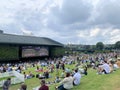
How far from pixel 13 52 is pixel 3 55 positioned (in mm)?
3413

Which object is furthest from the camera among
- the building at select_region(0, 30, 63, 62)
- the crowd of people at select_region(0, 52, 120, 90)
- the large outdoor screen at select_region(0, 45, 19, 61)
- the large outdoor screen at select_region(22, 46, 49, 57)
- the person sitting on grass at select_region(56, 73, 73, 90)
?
the large outdoor screen at select_region(22, 46, 49, 57)

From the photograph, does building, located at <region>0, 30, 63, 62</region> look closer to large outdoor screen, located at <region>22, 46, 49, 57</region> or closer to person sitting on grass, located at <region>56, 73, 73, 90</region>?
large outdoor screen, located at <region>22, 46, 49, 57</region>

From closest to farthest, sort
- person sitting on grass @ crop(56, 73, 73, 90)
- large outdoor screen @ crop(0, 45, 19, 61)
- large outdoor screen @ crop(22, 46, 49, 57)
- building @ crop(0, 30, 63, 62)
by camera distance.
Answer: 1. person sitting on grass @ crop(56, 73, 73, 90)
2. large outdoor screen @ crop(0, 45, 19, 61)
3. building @ crop(0, 30, 63, 62)
4. large outdoor screen @ crop(22, 46, 49, 57)

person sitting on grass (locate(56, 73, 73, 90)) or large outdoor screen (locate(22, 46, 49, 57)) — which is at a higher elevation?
large outdoor screen (locate(22, 46, 49, 57))

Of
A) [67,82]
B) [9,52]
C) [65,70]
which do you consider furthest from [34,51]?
[67,82]

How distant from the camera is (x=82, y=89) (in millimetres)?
16109

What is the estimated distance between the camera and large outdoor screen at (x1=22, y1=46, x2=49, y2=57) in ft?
218

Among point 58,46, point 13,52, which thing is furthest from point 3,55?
point 58,46

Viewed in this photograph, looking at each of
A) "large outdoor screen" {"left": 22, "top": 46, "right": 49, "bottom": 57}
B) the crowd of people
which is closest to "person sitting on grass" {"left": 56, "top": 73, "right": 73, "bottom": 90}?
the crowd of people

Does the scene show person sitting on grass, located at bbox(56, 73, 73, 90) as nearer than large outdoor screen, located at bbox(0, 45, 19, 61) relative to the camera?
Yes

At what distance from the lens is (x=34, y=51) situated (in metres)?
70.4

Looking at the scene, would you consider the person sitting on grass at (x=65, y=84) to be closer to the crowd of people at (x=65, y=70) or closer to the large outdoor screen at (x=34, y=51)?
the crowd of people at (x=65, y=70)

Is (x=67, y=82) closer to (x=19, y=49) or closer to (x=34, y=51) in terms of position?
(x=19, y=49)

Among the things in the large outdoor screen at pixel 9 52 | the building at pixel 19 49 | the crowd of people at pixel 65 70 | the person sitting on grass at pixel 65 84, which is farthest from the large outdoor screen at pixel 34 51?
the person sitting on grass at pixel 65 84
